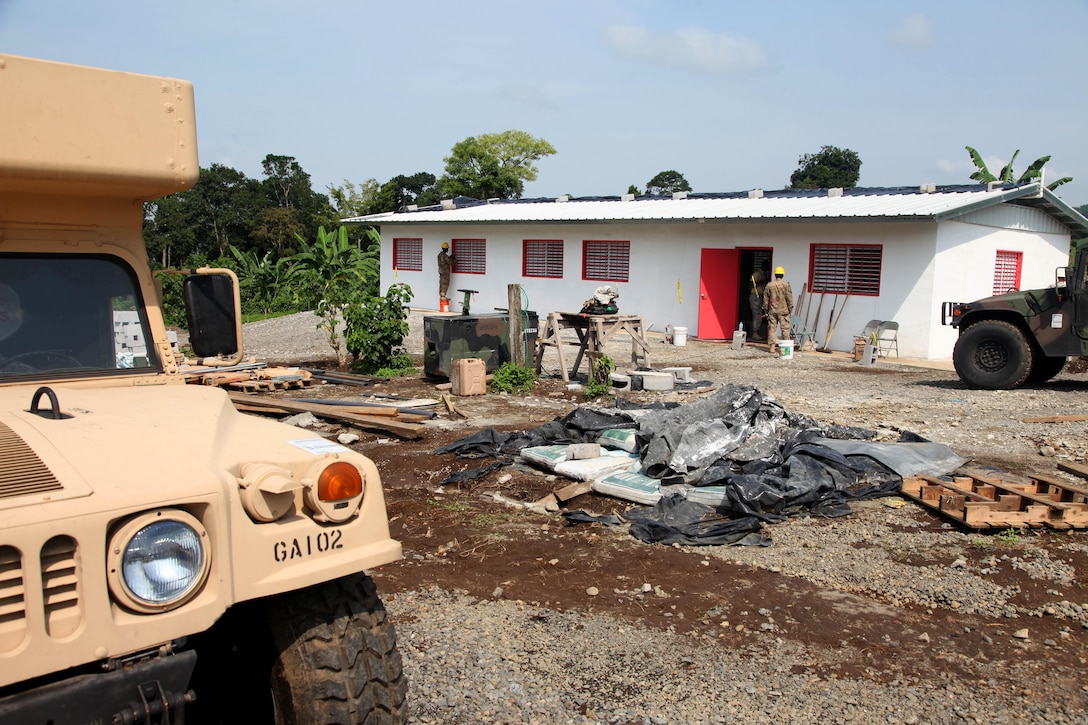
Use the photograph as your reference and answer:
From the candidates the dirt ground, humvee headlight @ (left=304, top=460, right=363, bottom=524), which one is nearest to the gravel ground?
the dirt ground

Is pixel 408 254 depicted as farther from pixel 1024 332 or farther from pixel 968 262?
pixel 1024 332

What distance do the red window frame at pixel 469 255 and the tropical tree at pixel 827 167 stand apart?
3856 cm

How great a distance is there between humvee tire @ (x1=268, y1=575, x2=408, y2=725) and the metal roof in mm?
15810

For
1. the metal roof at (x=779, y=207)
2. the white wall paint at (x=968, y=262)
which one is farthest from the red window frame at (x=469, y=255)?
the white wall paint at (x=968, y=262)

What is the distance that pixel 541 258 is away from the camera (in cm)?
2441

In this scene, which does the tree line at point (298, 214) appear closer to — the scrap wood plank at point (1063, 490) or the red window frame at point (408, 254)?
the red window frame at point (408, 254)

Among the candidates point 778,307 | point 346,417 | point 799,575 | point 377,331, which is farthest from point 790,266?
point 799,575

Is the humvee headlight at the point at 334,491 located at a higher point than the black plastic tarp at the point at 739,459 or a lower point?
higher

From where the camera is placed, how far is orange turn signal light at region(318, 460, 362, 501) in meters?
2.70

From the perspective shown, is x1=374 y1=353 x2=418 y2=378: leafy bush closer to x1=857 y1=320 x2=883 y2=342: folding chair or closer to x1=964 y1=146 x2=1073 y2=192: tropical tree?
x1=857 y1=320 x2=883 y2=342: folding chair

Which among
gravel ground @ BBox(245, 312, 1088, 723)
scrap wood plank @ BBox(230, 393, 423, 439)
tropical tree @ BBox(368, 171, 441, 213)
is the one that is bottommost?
gravel ground @ BBox(245, 312, 1088, 723)

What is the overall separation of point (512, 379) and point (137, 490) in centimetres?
1068

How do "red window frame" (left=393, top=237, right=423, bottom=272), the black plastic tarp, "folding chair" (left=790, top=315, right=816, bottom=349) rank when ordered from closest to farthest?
the black plastic tarp
"folding chair" (left=790, top=315, right=816, bottom=349)
"red window frame" (left=393, top=237, right=423, bottom=272)

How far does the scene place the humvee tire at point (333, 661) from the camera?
269cm
